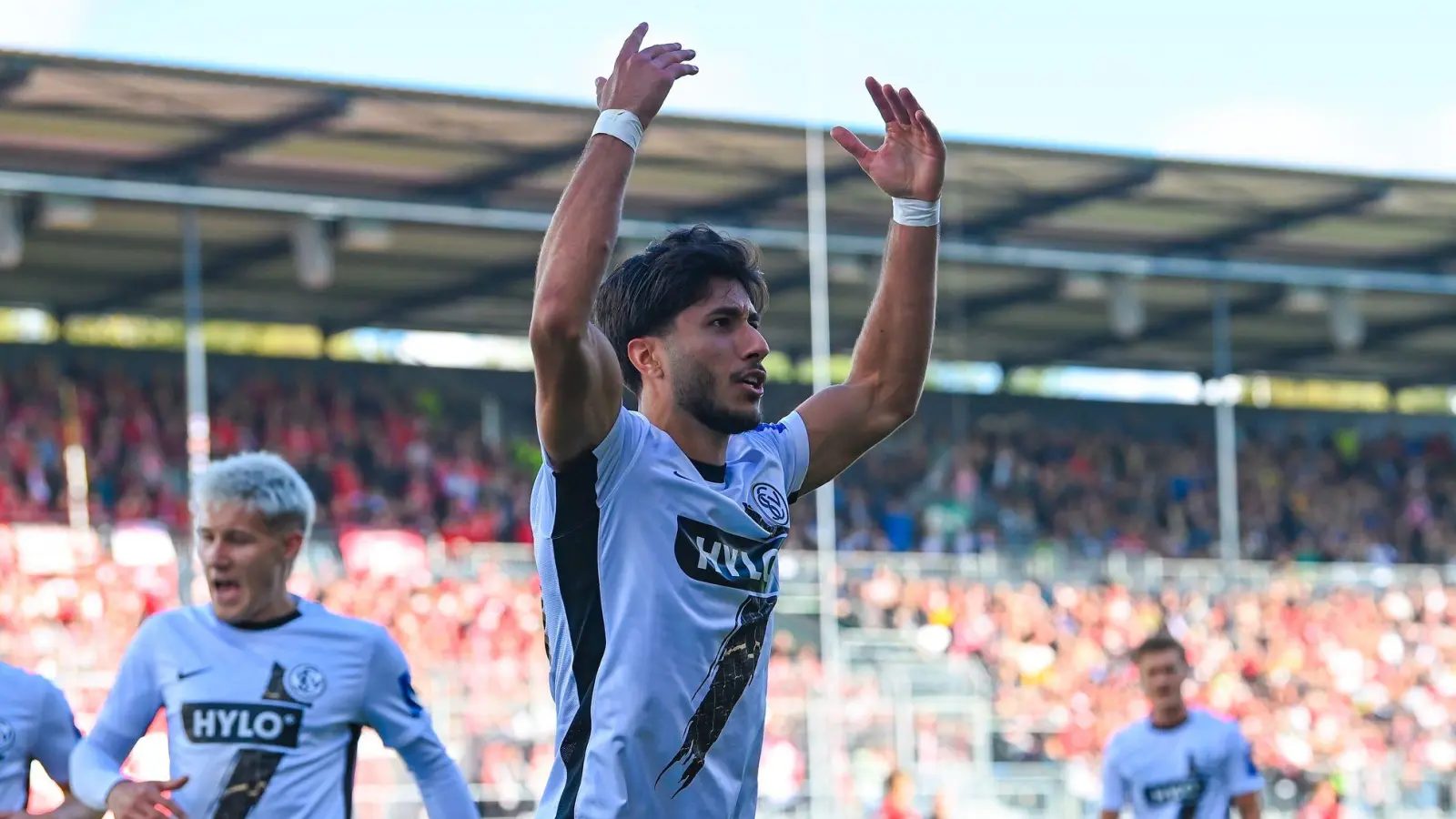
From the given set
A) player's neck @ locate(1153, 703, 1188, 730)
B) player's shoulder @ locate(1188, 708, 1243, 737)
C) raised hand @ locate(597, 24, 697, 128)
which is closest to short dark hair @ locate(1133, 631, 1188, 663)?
player's neck @ locate(1153, 703, 1188, 730)

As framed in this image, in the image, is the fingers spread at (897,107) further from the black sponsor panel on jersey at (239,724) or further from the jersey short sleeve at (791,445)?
the black sponsor panel on jersey at (239,724)

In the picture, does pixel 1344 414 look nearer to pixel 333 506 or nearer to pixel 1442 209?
pixel 1442 209

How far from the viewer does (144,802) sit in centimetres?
462

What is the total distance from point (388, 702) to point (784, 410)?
21014mm

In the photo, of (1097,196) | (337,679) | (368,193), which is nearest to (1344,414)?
(1097,196)

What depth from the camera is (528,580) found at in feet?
62.6

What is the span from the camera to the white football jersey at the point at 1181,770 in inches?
388

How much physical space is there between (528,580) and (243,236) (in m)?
6.20

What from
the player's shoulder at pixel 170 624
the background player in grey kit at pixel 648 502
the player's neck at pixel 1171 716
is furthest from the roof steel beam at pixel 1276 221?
the background player in grey kit at pixel 648 502

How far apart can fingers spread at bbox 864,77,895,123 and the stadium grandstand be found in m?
9.64

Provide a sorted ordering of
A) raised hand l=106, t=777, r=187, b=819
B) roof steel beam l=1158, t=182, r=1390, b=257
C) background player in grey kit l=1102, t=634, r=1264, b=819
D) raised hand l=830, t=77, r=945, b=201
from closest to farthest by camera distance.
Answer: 1. raised hand l=830, t=77, r=945, b=201
2. raised hand l=106, t=777, r=187, b=819
3. background player in grey kit l=1102, t=634, r=1264, b=819
4. roof steel beam l=1158, t=182, r=1390, b=257

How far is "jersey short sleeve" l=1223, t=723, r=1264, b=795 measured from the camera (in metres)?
9.78

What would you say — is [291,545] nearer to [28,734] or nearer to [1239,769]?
[28,734]

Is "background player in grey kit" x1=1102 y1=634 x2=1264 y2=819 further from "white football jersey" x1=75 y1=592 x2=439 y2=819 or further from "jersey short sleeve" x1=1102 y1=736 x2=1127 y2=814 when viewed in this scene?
"white football jersey" x1=75 y1=592 x2=439 y2=819
